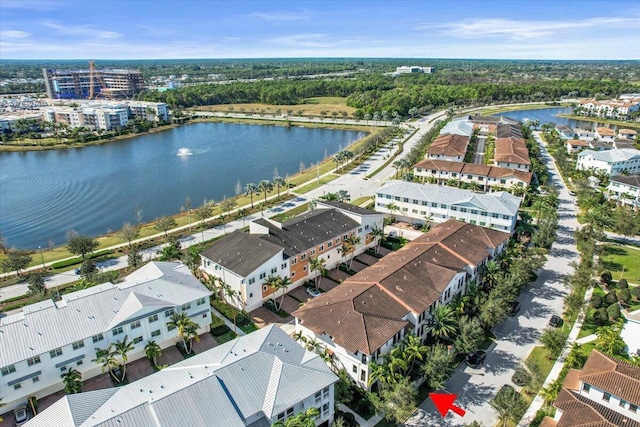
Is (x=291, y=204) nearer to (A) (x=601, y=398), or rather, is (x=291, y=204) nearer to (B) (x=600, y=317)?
(B) (x=600, y=317)

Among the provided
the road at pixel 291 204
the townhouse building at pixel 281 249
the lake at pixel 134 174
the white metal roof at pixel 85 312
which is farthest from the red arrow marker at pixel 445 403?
the lake at pixel 134 174

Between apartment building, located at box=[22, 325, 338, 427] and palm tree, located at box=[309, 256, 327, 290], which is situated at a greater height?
apartment building, located at box=[22, 325, 338, 427]

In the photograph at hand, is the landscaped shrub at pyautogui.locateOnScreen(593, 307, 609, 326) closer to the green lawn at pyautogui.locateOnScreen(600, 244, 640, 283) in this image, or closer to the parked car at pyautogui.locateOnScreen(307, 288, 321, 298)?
the green lawn at pyautogui.locateOnScreen(600, 244, 640, 283)

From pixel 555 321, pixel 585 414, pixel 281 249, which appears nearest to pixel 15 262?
pixel 281 249

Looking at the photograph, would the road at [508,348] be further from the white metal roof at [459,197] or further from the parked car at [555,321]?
the white metal roof at [459,197]

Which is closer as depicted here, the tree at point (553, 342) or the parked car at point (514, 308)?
the tree at point (553, 342)

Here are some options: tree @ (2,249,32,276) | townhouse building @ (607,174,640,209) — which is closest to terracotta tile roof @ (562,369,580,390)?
townhouse building @ (607,174,640,209)
